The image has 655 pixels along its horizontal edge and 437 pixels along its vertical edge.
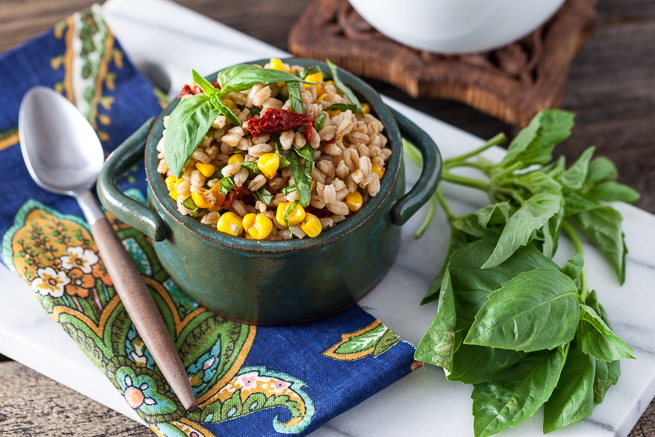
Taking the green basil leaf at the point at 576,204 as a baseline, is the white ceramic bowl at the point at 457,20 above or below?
above

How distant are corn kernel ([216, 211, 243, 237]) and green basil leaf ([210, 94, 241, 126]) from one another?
7.9 inches

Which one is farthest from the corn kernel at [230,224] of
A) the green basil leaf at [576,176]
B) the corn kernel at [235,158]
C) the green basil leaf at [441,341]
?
the green basil leaf at [576,176]

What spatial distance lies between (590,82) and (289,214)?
1.51 meters

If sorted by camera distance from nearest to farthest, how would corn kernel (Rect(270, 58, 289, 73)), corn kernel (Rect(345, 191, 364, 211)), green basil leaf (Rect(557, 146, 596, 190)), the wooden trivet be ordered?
corn kernel (Rect(345, 191, 364, 211))
corn kernel (Rect(270, 58, 289, 73))
green basil leaf (Rect(557, 146, 596, 190))
the wooden trivet

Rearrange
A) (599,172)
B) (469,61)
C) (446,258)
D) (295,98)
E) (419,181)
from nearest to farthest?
(295,98), (419,181), (446,258), (599,172), (469,61)

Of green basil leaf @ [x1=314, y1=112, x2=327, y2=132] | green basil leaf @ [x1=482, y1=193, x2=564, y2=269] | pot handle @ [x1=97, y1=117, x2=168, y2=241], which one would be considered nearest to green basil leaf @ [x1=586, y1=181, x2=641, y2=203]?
green basil leaf @ [x1=482, y1=193, x2=564, y2=269]

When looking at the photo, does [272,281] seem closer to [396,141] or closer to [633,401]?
[396,141]

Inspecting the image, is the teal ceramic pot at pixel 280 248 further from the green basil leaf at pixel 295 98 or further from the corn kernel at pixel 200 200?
the green basil leaf at pixel 295 98

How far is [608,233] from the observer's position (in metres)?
1.84

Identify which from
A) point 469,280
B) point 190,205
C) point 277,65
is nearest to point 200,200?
point 190,205

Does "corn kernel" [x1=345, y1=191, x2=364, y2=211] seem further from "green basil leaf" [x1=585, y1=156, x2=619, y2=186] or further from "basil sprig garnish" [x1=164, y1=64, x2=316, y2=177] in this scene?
"green basil leaf" [x1=585, y1=156, x2=619, y2=186]

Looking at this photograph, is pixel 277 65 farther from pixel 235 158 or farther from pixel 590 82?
pixel 590 82

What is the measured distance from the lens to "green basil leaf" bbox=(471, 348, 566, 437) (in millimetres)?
1490

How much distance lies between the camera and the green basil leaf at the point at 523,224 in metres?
1.55
